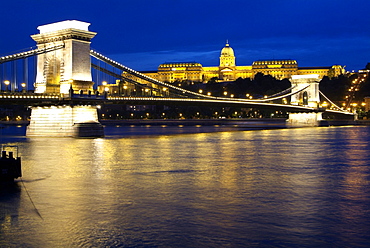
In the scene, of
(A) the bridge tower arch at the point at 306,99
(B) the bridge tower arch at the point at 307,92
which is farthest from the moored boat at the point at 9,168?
(B) the bridge tower arch at the point at 307,92

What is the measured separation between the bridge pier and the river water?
19.1 metres

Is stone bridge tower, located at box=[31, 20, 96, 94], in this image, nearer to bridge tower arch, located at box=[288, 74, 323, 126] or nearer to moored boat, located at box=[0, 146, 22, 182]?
moored boat, located at box=[0, 146, 22, 182]

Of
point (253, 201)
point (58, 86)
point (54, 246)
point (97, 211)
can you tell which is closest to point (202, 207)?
point (253, 201)

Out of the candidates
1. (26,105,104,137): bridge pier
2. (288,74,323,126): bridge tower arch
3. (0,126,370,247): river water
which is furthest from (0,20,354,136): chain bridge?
(288,74,323,126): bridge tower arch

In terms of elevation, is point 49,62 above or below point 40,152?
above

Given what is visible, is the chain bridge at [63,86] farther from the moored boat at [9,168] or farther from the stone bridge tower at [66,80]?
the moored boat at [9,168]

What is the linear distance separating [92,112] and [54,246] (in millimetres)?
34816

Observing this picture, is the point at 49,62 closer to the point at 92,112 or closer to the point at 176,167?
the point at 92,112

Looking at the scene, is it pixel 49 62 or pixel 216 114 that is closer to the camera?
pixel 49 62

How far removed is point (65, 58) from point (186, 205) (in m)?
33.4

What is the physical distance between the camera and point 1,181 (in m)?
16.3

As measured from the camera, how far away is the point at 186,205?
1313cm

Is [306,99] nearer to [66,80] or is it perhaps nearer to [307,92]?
[307,92]

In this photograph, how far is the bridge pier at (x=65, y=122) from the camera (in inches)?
1666
